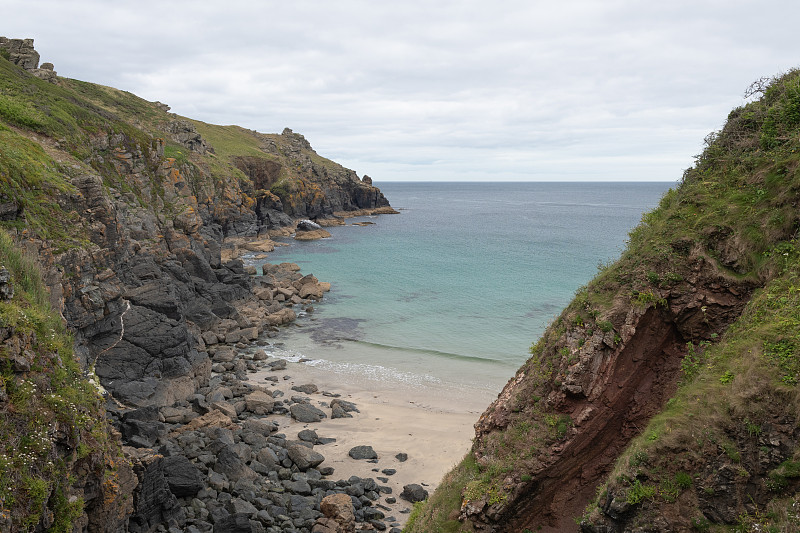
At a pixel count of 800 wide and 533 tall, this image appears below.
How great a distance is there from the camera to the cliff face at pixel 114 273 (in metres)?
14.4

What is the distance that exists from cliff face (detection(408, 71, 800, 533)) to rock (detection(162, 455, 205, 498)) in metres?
9.07

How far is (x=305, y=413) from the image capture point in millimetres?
26234

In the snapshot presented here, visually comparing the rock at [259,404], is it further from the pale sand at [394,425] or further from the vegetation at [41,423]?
the vegetation at [41,423]

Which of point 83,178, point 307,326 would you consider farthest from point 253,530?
point 307,326

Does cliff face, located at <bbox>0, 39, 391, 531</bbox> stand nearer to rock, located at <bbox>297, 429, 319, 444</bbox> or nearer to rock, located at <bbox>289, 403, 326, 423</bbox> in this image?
rock, located at <bbox>289, 403, 326, 423</bbox>

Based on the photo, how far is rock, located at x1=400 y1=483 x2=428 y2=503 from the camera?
763 inches

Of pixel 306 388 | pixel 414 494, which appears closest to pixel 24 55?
pixel 306 388

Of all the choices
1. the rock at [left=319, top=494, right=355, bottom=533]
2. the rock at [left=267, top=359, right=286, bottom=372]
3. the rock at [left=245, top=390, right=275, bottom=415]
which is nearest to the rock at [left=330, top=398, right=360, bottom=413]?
the rock at [left=245, top=390, right=275, bottom=415]

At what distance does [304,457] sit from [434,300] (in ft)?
99.4

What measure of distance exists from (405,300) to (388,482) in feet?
98.9

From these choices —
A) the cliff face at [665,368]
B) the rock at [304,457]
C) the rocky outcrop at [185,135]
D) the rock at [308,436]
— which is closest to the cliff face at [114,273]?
the rock at [304,457]

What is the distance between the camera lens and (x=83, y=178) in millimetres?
27594

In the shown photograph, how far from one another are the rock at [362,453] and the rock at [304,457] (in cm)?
151

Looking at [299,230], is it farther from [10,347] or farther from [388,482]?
[10,347]
